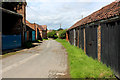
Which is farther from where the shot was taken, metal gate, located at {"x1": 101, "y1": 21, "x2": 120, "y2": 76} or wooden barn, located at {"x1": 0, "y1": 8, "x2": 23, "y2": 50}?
wooden barn, located at {"x1": 0, "y1": 8, "x2": 23, "y2": 50}

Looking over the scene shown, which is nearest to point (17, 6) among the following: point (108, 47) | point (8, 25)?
point (8, 25)

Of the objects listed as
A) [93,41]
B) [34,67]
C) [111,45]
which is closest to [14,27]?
[34,67]

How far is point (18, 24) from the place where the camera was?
1227 cm

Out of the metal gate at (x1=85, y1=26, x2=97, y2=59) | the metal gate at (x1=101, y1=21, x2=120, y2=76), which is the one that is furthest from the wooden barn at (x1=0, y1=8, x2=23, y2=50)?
the metal gate at (x1=101, y1=21, x2=120, y2=76)

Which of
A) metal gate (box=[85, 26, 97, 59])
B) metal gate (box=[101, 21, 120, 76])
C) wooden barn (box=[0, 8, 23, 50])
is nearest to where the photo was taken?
metal gate (box=[101, 21, 120, 76])

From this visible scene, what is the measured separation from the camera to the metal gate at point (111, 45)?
3.46 metres

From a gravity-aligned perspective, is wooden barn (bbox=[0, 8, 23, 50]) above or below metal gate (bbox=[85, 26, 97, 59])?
above

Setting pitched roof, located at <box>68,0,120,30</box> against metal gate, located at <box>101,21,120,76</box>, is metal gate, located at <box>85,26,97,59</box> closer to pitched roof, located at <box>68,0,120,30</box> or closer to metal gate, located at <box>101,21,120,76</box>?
pitched roof, located at <box>68,0,120,30</box>

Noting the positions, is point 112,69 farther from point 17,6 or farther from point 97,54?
point 17,6

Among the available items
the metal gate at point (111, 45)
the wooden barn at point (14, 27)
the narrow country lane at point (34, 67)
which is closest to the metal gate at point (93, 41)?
the metal gate at point (111, 45)

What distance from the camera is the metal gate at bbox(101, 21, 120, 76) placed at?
346cm

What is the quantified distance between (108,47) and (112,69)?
39.3 inches

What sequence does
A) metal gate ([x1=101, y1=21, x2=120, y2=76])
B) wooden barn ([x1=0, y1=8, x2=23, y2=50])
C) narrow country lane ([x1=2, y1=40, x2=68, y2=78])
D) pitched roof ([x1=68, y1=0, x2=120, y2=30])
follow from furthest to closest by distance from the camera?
wooden barn ([x1=0, y1=8, x2=23, y2=50])
pitched roof ([x1=68, y1=0, x2=120, y2=30])
narrow country lane ([x1=2, y1=40, x2=68, y2=78])
metal gate ([x1=101, y1=21, x2=120, y2=76])

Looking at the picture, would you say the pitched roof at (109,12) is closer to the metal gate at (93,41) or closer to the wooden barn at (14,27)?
the metal gate at (93,41)
